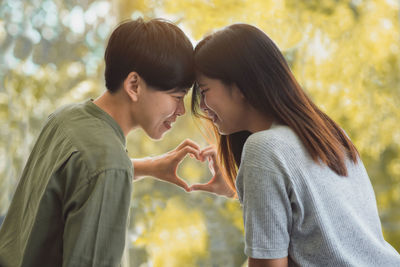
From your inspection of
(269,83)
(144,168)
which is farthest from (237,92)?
(144,168)

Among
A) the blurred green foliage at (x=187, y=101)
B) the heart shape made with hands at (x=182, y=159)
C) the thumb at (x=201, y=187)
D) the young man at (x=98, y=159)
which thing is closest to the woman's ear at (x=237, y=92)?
the young man at (x=98, y=159)

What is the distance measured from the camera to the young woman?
0.99 m

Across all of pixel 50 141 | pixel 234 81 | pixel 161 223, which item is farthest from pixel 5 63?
pixel 234 81

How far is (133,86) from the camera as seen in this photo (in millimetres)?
1197

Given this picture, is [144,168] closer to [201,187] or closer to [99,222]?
[201,187]

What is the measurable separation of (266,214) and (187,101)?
5.82 feet

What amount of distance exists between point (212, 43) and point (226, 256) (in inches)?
72.2

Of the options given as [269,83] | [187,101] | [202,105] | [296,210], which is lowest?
[187,101]

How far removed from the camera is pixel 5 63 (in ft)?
7.46

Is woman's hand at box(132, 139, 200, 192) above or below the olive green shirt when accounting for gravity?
below

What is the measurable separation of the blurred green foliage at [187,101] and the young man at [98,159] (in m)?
1.27

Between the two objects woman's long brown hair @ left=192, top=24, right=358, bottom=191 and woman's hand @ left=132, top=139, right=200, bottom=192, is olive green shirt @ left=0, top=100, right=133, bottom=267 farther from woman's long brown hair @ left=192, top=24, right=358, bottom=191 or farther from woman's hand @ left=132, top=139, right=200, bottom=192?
woman's hand @ left=132, top=139, right=200, bottom=192

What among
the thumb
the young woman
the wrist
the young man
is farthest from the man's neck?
the thumb

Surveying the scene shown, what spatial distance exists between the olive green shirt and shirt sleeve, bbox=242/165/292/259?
0.26 metres
